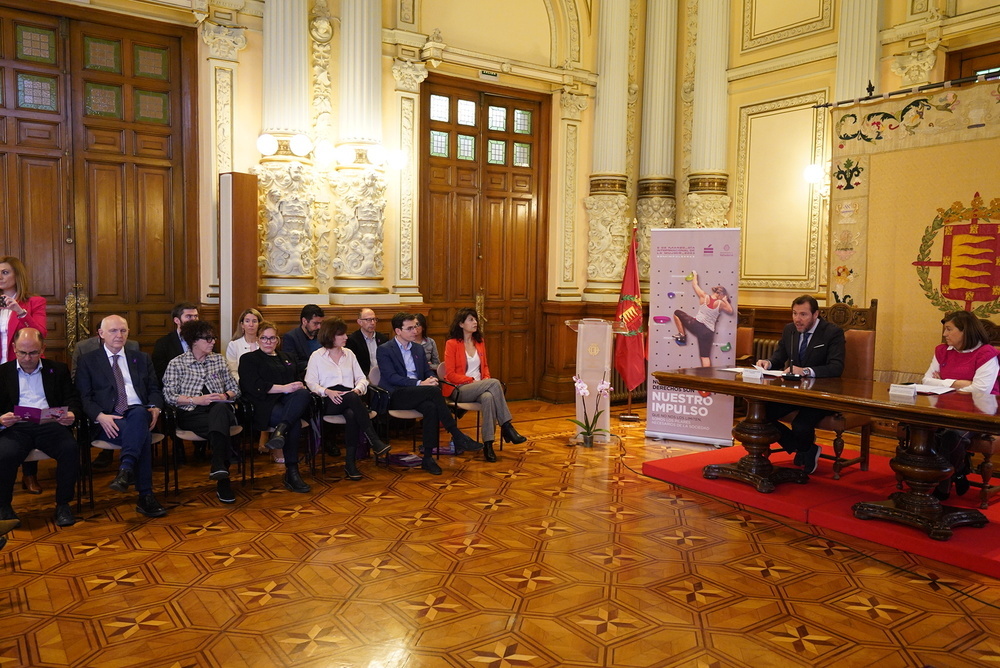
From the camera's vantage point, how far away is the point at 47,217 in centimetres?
637

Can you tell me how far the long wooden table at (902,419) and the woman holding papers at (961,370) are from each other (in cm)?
21

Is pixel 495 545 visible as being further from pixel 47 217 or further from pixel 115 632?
pixel 47 217

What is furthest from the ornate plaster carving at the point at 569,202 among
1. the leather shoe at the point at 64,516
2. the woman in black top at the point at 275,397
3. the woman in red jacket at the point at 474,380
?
the leather shoe at the point at 64,516

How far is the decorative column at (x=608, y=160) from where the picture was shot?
909 cm

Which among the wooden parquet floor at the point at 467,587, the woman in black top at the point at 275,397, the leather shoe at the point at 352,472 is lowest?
the wooden parquet floor at the point at 467,587

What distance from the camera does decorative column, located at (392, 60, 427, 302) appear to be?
7793mm

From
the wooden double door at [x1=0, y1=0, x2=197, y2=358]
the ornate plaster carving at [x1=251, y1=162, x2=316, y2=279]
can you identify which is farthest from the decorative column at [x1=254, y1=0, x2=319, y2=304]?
the wooden double door at [x1=0, y1=0, x2=197, y2=358]

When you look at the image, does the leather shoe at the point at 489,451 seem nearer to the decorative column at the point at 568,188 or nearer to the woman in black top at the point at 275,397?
the woman in black top at the point at 275,397

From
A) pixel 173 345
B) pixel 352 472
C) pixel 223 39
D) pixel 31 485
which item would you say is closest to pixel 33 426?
pixel 31 485

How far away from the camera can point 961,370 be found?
500cm

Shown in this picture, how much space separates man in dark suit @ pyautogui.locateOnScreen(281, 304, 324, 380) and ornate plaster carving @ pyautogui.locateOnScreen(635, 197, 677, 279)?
464 centimetres

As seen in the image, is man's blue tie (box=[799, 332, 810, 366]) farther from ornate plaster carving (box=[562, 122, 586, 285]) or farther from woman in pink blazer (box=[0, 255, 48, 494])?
woman in pink blazer (box=[0, 255, 48, 494])

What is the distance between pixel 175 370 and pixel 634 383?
453cm

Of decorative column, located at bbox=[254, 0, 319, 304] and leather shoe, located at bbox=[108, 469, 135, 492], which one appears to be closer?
leather shoe, located at bbox=[108, 469, 135, 492]
